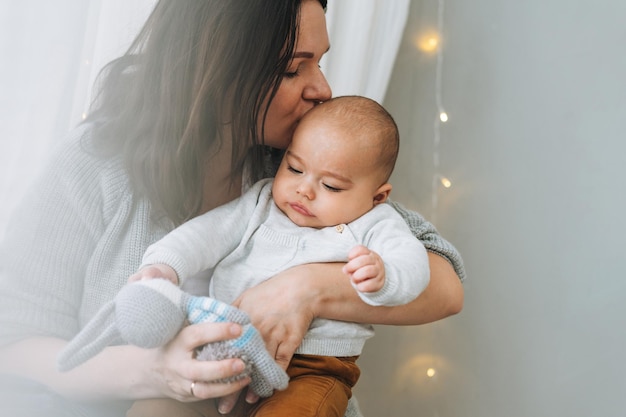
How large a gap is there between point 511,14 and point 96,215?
1430mm

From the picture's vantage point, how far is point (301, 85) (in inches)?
54.1

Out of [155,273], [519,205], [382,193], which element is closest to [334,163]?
[382,193]

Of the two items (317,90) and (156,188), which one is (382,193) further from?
(156,188)

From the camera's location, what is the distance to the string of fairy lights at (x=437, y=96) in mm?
2209

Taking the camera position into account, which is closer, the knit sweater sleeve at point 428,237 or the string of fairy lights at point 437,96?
the knit sweater sleeve at point 428,237

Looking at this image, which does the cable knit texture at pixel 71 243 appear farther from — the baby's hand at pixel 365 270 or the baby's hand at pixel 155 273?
the baby's hand at pixel 365 270

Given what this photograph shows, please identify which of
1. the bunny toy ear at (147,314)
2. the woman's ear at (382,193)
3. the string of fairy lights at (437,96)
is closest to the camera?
the bunny toy ear at (147,314)

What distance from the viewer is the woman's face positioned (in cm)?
135

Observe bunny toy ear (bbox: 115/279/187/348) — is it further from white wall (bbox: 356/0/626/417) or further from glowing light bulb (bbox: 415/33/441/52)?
glowing light bulb (bbox: 415/33/441/52)

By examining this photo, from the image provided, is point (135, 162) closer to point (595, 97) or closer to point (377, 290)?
point (377, 290)

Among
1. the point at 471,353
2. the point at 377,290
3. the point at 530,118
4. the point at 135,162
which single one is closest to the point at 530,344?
the point at 471,353

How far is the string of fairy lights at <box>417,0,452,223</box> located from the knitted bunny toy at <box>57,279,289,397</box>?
126 centimetres

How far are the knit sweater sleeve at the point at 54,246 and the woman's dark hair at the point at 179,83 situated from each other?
7 centimetres

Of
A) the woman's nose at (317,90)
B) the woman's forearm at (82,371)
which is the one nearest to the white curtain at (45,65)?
the woman's forearm at (82,371)
